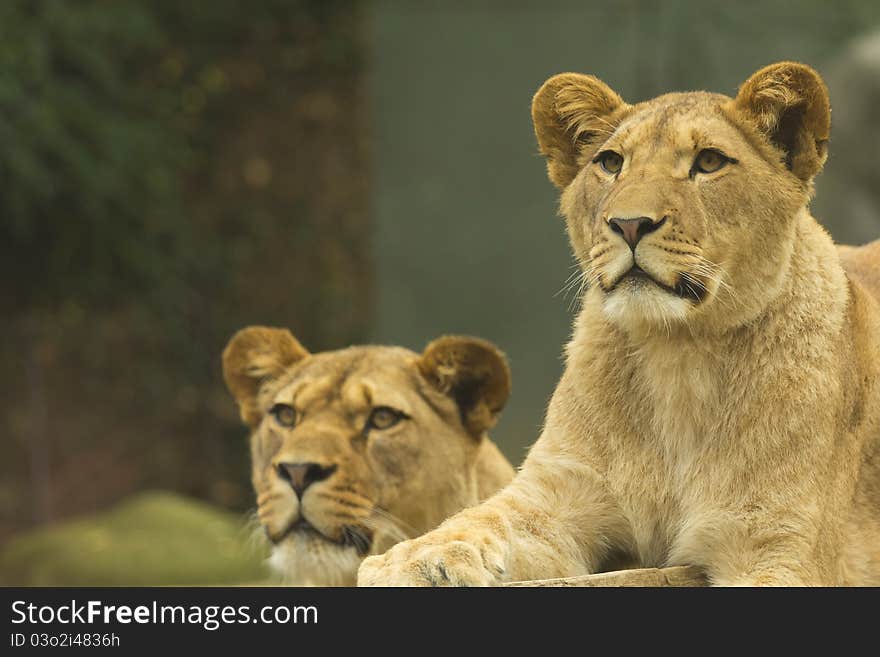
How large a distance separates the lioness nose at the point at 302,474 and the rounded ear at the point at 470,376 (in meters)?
0.49

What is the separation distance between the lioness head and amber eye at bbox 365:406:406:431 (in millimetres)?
942

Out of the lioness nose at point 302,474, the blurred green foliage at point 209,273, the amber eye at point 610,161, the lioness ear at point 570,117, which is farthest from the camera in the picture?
the blurred green foliage at point 209,273

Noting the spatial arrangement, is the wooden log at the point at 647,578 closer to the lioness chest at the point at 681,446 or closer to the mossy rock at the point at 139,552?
the lioness chest at the point at 681,446

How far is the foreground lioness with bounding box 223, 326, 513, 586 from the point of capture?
3533 mm

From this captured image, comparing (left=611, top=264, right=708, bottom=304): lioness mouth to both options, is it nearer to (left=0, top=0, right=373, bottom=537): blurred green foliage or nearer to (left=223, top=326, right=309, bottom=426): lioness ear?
(left=223, top=326, right=309, bottom=426): lioness ear

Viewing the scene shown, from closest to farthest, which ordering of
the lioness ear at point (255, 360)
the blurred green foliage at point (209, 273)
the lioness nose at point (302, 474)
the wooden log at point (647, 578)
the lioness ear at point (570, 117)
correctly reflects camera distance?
1. the wooden log at point (647, 578)
2. the lioness ear at point (570, 117)
3. the lioness nose at point (302, 474)
4. the lioness ear at point (255, 360)
5. the blurred green foliage at point (209, 273)

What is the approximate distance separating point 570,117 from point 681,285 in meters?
0.53

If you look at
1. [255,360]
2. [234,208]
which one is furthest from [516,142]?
[255,360]

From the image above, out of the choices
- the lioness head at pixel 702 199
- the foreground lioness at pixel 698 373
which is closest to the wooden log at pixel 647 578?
the foreground lioness at pixel 698 373

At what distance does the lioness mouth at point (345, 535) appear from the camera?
352 centimetres

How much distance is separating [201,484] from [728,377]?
7557mm

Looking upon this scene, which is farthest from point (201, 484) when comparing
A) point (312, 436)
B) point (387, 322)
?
point (312, 436)

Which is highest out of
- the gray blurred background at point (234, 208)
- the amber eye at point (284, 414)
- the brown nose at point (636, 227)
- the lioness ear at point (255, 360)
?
the gray blurred background at point (234, 208)
